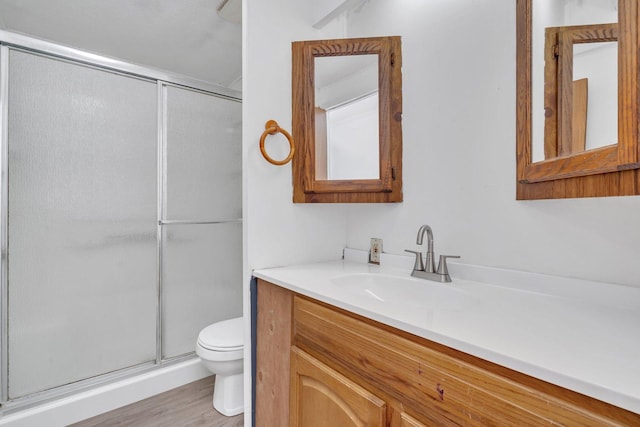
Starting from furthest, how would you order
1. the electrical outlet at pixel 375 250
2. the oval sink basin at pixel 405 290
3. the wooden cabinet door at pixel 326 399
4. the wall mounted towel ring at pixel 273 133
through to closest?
1. the electrical outlet at pixel 375 250
2. the wall mounted towel ring at pixel 273 133
3. the oval sink basin at pixel 405 290
4. the wooden cabinet door at pixel 326 399

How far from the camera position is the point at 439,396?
2.07 feet

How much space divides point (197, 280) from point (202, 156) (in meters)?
0.90

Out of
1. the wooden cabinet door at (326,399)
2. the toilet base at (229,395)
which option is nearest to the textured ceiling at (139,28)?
the wooden cabinet door at (326,399)

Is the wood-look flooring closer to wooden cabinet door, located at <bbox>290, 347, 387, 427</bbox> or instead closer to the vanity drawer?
wooden cabinet door, located at <bbox>290, 347, 387, 427</bbox>

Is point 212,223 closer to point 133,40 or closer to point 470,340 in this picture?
point 133,40

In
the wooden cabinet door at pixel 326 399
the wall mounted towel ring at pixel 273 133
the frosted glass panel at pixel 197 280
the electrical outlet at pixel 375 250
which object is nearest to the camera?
the wooden cabinet door at pixel 326 399

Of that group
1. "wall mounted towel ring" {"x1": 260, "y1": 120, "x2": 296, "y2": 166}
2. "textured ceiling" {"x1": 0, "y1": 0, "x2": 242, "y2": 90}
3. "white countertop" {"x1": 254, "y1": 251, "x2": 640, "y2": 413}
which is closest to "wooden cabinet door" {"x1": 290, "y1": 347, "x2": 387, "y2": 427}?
"white countertop" {"x1": 254, "y1": 251, "x2": 640, "y2": 413}

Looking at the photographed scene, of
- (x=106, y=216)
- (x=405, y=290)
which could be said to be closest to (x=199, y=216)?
(x=106, y=216)

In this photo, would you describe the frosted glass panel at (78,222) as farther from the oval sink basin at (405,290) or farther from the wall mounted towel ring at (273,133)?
the oval sink basin at (405,290)

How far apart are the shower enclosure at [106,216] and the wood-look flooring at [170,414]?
0.66 feet

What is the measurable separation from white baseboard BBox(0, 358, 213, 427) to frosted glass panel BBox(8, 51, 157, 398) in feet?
0.37

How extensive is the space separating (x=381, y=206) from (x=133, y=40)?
2291 mm

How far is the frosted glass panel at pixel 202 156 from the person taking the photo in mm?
2049

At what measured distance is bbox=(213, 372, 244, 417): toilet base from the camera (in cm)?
167
